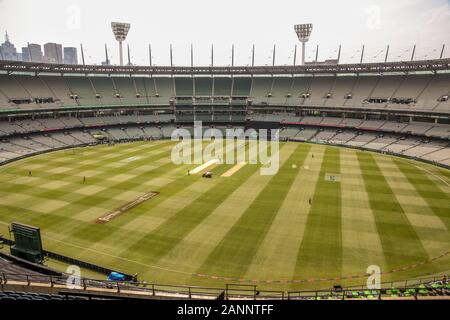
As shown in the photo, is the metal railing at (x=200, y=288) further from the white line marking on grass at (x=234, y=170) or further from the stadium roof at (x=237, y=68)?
the stadium roof at (x=237, y=68)

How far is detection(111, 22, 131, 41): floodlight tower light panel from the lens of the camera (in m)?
101

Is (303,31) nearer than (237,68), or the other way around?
(237,68)

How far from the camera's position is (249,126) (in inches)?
3767

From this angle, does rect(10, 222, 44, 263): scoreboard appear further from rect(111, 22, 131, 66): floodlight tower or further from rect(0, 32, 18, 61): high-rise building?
rect(0, 32, 18, 61): high-rise building

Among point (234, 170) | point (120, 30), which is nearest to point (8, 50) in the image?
point (120, 30)

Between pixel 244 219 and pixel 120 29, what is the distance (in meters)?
91.7

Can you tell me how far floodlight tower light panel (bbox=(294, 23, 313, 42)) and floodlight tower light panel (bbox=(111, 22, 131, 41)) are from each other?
55709 mm

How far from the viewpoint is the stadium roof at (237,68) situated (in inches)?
2958

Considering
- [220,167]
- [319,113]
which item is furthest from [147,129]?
[319,113]

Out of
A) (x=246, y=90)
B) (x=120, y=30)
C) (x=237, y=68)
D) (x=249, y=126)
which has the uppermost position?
(x=120, y=30)

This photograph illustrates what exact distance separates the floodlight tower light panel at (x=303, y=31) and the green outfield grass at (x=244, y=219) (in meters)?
60.1

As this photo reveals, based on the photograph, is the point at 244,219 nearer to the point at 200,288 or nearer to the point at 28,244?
the point at 200,288
